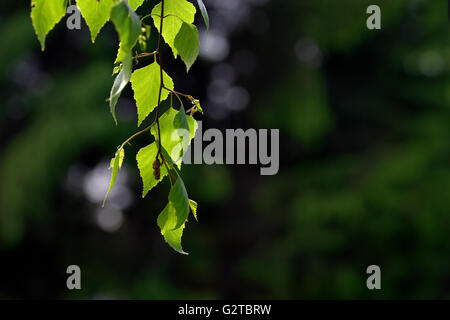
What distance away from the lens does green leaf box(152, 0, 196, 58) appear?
0.45 meters

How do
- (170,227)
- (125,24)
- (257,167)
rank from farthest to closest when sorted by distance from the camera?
(257,167), (170,227), (125,24)

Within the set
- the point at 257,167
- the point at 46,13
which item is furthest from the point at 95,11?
the point at 257,167

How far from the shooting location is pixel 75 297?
4.55 m

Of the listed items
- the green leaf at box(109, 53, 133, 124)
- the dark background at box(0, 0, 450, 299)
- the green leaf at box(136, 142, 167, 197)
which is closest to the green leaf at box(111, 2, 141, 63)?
the green leaf at box(109, 53, 133, 124)

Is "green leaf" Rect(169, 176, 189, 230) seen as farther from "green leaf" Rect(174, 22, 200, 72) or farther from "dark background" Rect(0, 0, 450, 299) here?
"dark background" Rect(0, 0, 450, 299)

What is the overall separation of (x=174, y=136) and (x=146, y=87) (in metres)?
0.06

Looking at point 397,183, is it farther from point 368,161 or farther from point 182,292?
point 182,292

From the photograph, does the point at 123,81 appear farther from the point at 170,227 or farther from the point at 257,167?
the point at 257,167

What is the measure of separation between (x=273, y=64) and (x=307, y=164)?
92 cm

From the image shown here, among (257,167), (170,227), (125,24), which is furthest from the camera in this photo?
(257,167)

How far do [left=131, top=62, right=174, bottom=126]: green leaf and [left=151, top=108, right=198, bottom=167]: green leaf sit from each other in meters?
0.02

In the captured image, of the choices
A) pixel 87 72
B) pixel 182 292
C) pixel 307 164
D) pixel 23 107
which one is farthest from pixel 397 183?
pixel 23 107

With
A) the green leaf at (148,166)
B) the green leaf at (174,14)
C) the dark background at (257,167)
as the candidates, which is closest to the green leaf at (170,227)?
the green leaf at (148,166)

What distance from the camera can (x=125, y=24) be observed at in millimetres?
336
